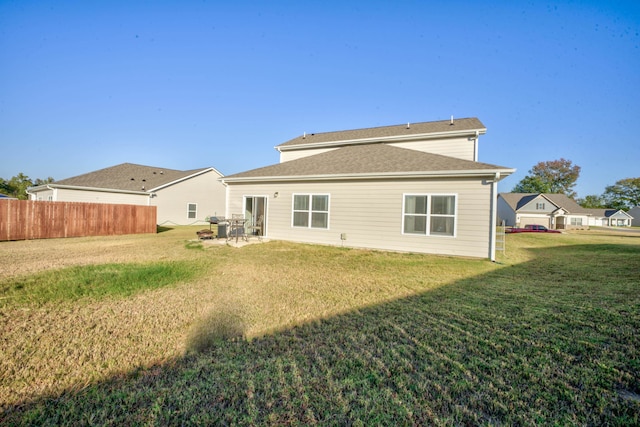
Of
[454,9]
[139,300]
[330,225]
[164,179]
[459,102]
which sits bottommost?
[139,300]

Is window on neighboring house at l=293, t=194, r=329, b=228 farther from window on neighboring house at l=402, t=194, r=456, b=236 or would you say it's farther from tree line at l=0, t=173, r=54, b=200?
tree line at l=0, t=173, r=54, b=200

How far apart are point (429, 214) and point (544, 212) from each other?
38.2 meters

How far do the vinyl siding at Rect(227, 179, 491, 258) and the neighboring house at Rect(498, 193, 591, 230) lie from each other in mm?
35623

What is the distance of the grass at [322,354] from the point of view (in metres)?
2.01

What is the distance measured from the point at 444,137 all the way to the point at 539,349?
41.9 feet

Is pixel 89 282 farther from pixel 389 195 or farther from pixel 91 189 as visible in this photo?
pixel 91 189

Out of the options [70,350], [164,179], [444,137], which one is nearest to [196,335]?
[70,350]

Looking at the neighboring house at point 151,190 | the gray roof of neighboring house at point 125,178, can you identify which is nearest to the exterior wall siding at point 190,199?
the neighboring house at point 151,190

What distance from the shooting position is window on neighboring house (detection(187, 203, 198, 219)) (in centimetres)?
2353

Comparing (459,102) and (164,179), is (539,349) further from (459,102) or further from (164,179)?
(164,179)

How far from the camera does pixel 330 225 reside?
11250 mm

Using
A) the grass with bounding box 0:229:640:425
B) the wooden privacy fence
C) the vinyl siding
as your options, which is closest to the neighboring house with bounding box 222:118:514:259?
the vinyl siding

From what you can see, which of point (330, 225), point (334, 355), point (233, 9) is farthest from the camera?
point (233, 9)

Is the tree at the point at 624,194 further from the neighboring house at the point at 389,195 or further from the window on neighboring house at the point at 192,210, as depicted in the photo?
the window on neighboring house at the point at 192,210
